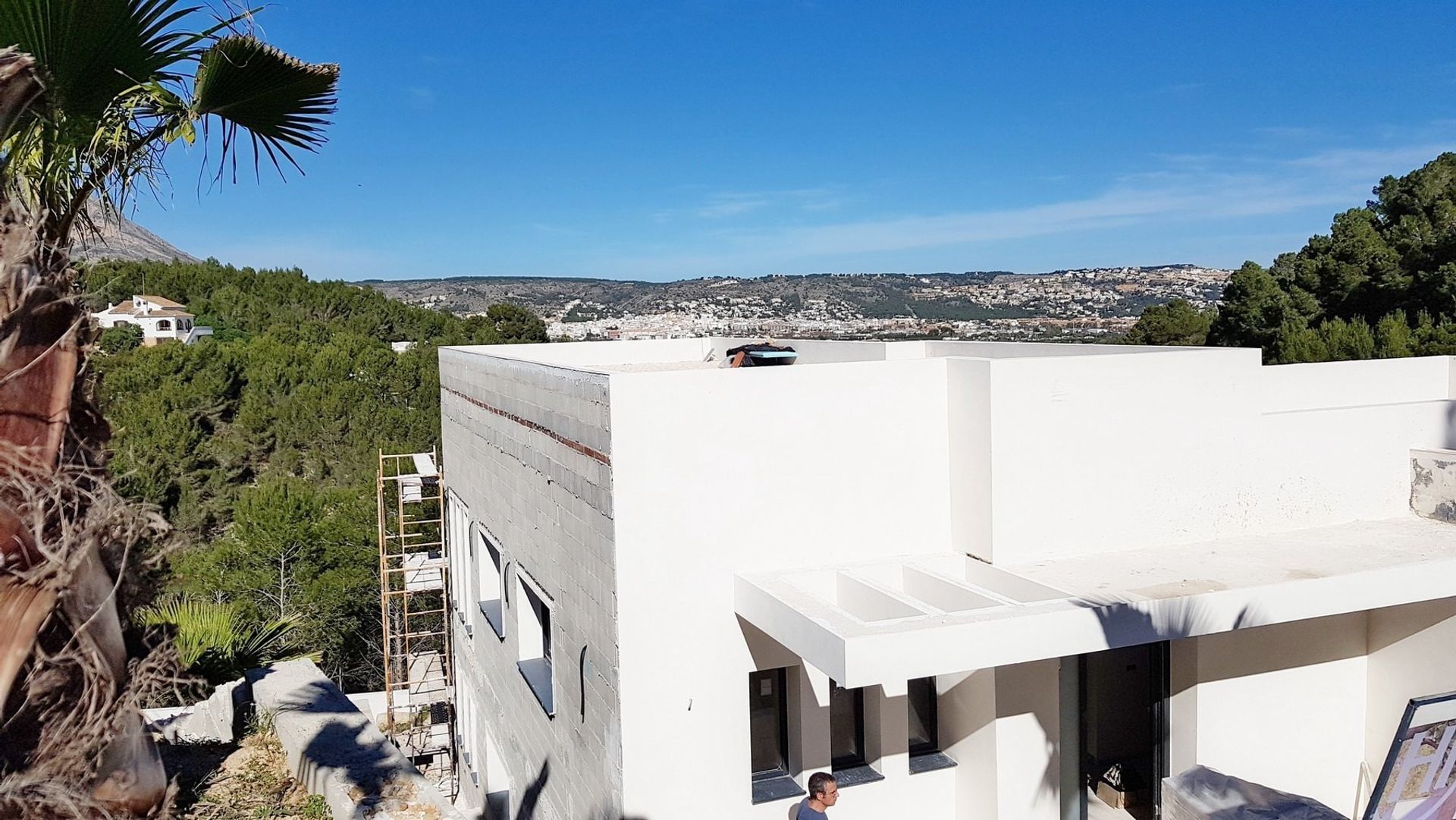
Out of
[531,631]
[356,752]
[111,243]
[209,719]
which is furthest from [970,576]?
[209,719]

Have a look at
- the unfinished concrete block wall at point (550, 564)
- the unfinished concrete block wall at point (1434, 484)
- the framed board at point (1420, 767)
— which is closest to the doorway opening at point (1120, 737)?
the framed board at point (1420, 767)

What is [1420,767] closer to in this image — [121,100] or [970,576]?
[970,576]

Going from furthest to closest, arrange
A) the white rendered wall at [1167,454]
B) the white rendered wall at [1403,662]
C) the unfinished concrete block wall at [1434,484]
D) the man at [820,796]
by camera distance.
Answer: the unfinished concrete block wall at [1434,484]
the white rendered wall at [1403,662]
the white rendered wall at [1167,454]
the man at [820,796]

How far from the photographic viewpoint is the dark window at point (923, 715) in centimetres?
706

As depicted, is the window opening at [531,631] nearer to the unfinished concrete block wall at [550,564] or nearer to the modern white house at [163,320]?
the unfinished concrete block wall at [550,564]

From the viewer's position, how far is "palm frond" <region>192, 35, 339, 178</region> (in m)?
4.25

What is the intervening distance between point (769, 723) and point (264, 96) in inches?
193

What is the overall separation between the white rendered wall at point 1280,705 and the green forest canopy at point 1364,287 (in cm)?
1693

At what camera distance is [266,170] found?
502 centimetres

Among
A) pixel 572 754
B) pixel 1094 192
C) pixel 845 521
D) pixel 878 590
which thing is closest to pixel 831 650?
pixel 878 590

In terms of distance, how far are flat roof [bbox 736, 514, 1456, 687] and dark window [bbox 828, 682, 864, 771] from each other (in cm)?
35

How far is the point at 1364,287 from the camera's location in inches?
1092

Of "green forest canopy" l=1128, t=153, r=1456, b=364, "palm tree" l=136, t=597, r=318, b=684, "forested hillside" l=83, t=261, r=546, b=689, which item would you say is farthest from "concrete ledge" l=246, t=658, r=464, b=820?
"green forest canopy" l=1128, t=153, r=1456, b=364

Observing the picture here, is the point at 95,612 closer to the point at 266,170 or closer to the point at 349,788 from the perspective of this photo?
the point at 266,170
